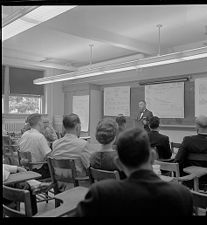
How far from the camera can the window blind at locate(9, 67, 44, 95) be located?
8.19 meters

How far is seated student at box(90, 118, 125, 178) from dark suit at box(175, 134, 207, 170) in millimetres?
990

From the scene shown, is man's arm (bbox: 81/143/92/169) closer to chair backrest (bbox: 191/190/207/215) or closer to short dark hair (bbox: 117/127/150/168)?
chair backrest (bbox: 191/190/207/215)

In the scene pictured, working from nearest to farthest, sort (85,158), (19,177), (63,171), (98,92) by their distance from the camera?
(19,177) → (63,171) → (85,158) → (98,92)

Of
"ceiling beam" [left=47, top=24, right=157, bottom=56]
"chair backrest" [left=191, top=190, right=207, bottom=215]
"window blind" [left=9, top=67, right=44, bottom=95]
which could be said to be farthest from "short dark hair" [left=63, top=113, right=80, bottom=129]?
"window blind" [left=9, top=67, right=44, bottom=95]

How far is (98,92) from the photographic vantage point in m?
8.21

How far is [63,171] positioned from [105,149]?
0.51 m

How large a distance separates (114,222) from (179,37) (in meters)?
5.33

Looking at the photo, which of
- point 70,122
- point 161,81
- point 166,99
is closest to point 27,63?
point 161,81

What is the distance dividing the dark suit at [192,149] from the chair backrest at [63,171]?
120cm

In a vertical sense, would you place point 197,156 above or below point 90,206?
below

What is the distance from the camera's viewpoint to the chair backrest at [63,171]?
8.23ft

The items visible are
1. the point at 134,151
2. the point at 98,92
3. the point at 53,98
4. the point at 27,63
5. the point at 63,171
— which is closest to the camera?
the point at 134,151

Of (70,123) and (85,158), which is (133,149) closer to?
(85,158)

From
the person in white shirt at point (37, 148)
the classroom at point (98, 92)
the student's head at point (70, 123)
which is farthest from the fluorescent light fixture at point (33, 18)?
the person in white shirt at point (37, 148)
